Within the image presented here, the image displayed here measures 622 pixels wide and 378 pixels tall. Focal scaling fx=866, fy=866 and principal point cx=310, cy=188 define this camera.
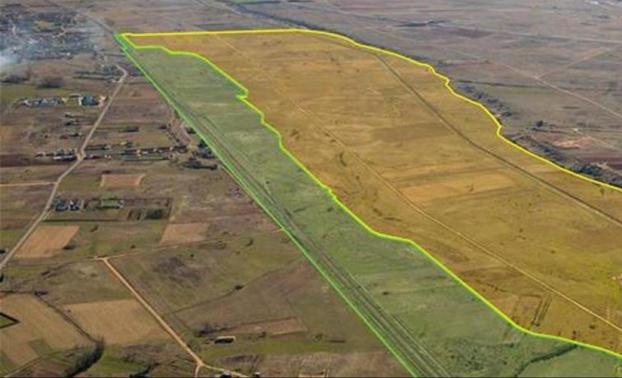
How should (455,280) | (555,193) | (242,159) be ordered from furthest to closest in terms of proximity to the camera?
(242,159) → (555,193) → (455,280)

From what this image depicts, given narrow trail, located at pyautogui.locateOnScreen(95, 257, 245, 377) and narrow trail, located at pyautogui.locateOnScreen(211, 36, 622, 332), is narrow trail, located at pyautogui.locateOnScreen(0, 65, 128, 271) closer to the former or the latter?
narrow trail, located at pyautogui.locateOnScreen(95, 257, 245, 377)

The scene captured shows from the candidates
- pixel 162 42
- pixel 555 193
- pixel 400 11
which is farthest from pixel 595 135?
pixel 400 11

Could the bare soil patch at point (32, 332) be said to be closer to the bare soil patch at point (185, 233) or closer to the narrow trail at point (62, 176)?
the narrow trail at point (62, 176)

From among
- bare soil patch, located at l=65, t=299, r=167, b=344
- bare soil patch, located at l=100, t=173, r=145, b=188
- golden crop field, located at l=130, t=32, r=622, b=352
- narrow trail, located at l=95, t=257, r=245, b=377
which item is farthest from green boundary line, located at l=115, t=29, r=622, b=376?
bare soil patch, located at l=65, t=299, r=167, b=344

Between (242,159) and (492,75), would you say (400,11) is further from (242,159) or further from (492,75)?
(242,159)

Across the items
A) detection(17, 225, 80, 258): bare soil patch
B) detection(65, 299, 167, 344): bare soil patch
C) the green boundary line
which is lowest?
detection(17, 225, 80, 258): bare soil patch

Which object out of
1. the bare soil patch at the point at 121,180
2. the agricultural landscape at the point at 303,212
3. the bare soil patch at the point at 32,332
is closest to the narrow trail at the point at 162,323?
the agricultural landscape at the point at 303,212
